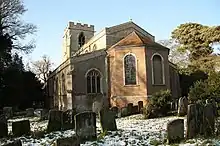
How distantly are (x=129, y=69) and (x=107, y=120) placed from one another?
16609 millimetres

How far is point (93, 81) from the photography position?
32.1m

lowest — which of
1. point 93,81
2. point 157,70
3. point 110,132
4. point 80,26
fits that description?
point 110,132

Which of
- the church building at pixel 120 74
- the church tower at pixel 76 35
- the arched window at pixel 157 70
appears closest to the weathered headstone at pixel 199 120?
the church building at pixel 120 74

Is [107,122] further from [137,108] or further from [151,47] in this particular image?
[151,47]

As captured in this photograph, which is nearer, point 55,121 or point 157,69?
point 55,121

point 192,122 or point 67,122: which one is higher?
point 192,122

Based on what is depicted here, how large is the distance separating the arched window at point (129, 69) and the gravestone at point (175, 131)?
19284mm

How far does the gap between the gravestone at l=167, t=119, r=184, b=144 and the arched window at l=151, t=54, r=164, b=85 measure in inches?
757

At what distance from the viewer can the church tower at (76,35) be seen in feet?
171

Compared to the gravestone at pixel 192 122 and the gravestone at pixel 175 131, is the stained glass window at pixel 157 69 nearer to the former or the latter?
the gravestone at pixel 192 122

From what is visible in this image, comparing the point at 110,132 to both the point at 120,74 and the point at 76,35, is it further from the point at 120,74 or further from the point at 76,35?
the point at 76,35

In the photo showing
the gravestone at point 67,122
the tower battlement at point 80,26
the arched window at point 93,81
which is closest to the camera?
the gravestone at point 67,122

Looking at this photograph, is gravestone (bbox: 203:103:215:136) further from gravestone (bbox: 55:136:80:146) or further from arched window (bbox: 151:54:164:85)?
arched window (bbox: 151:54:164:85)

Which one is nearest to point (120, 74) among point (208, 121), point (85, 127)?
point (85, 127)
